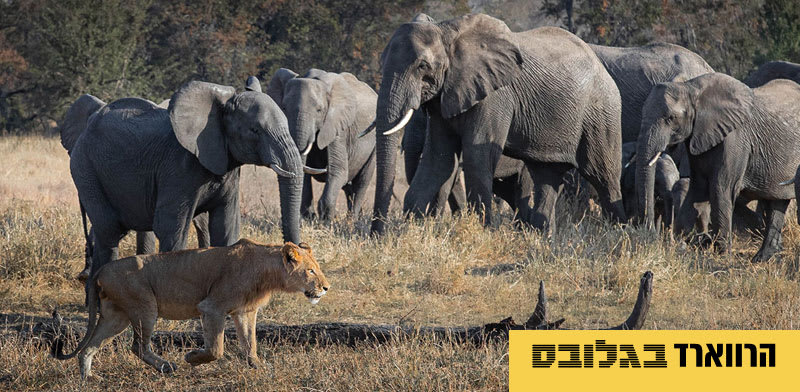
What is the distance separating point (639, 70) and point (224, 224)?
269 inches

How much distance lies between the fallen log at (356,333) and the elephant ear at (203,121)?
1315mm

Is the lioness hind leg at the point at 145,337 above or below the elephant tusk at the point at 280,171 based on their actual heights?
below

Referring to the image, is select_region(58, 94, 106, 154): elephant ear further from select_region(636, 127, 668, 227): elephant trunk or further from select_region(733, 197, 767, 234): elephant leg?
select_region(733, 197, 767, 234): elephant leg

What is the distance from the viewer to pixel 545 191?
1083 cm

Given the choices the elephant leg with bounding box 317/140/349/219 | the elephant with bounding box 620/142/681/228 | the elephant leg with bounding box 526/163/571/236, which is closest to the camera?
the elephant leg with bounding box 526/163/571/236

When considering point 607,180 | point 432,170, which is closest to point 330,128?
point 432,170

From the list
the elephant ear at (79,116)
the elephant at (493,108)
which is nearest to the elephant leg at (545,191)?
the elephant at (493,108)

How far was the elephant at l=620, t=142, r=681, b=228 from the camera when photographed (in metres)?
11.6

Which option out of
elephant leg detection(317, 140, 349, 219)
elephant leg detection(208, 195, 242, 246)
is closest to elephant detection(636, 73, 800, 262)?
elephant leg detection(317, 140, 349, 219)

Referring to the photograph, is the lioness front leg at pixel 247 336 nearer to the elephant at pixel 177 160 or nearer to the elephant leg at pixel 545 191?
the elephant at pixel 177 160

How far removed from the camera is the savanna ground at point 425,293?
5770 mm

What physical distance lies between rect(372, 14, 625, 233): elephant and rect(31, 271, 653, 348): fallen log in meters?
3.39

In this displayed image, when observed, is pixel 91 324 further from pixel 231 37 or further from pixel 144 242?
pixel 231 37

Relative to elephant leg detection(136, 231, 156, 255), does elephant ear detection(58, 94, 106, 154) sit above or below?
above
